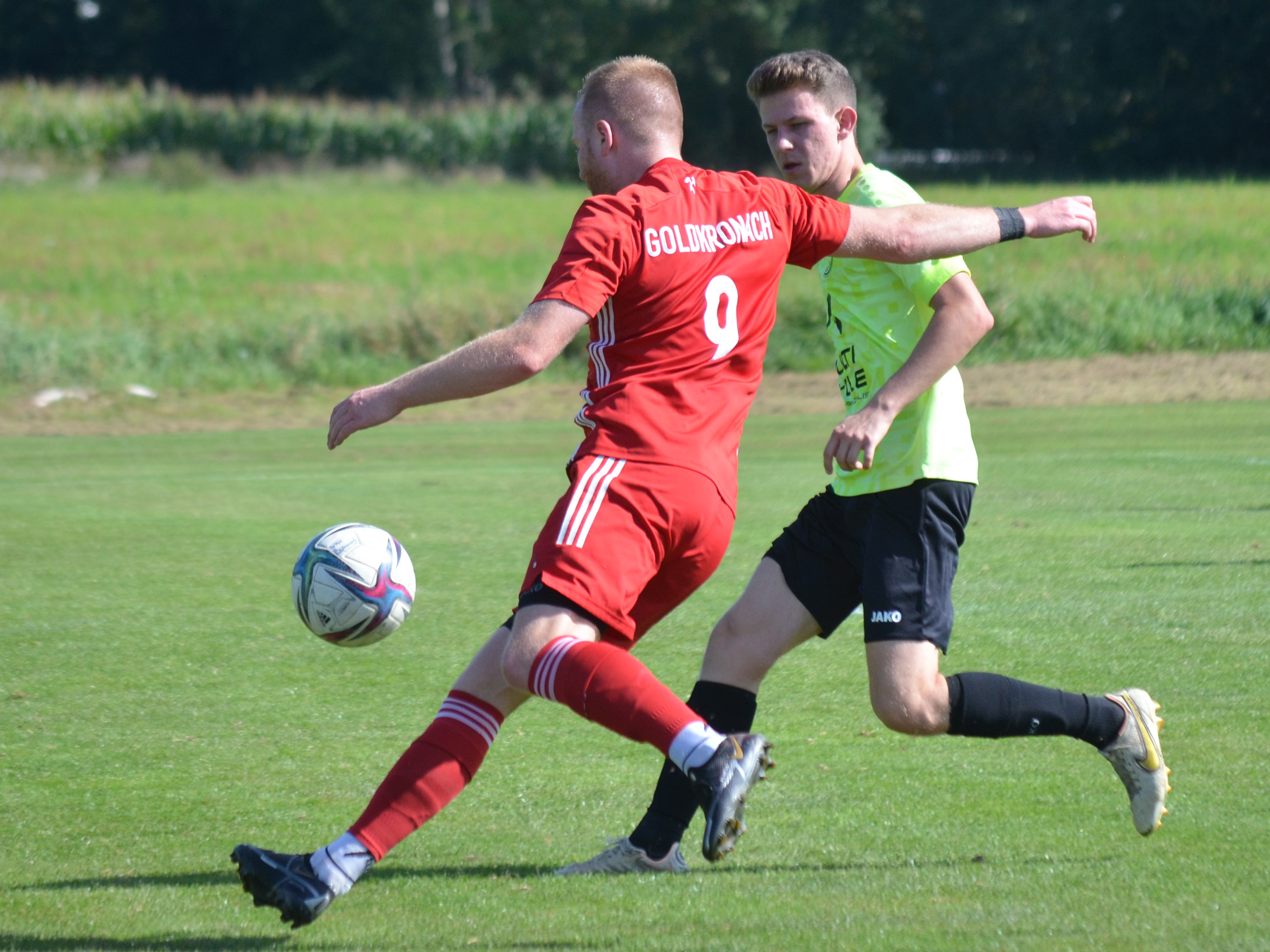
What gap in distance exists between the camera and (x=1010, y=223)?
4164 mm

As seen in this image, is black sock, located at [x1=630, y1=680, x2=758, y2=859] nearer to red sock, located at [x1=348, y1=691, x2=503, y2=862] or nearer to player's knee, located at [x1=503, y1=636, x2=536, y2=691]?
red sock, located at [x1=348, y1=691, x2=503, y2=862]

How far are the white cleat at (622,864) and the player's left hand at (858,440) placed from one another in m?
1.18

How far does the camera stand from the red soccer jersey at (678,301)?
357 centimetres

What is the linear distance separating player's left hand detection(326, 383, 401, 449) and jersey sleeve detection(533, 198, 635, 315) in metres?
0.41

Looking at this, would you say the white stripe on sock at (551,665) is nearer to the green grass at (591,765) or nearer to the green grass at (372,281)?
the green grass at (591,765)

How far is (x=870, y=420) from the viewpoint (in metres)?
3.97

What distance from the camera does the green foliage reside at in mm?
46625

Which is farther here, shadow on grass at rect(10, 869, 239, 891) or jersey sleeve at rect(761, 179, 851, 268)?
shadow on grass at rect(10, 869, 239, 891)

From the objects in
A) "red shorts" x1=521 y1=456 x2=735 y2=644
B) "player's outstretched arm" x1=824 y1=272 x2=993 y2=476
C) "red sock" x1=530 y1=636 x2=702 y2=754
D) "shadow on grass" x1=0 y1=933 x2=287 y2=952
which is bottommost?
"shadow on grass" x1=0 y1=933 x2=287 y2=952

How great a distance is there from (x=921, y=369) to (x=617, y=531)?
103 cm

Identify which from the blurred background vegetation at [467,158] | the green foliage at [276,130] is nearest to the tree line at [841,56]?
the blurred background vegetation at [467,158]

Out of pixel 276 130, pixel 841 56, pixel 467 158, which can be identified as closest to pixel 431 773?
pixel 276 130

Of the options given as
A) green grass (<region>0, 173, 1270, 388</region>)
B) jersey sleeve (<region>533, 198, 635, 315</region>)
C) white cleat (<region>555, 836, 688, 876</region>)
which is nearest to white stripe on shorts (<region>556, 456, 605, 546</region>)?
jersey sleeve (<region>533, 198, 635, 315</region>)

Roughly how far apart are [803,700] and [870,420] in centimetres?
242
